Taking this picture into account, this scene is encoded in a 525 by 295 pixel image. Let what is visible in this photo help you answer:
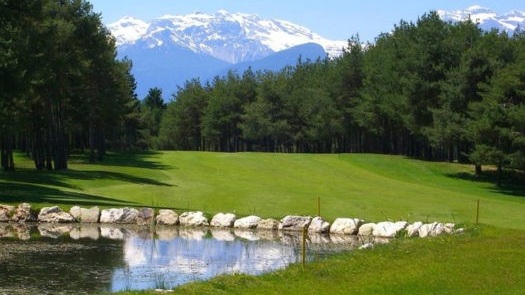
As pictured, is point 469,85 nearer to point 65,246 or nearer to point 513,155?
point 513,155

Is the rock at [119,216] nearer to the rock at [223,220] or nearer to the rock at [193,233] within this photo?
the rock at [193,233]

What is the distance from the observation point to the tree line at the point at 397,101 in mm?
65250

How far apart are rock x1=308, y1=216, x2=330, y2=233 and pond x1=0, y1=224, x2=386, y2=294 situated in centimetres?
97

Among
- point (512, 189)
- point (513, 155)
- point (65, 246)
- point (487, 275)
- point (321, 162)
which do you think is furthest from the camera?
point (321, 162)

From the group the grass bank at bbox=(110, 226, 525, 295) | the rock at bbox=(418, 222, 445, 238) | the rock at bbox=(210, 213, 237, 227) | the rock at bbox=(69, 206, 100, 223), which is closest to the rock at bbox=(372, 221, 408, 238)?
the rock at bbox=(418, 222, 445, 238)

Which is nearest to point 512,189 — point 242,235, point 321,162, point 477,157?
point 477,157

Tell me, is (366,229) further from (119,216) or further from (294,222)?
(119,216)

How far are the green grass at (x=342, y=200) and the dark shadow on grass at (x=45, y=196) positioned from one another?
76 millimetres

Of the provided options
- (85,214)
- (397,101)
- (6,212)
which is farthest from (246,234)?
(397,101)

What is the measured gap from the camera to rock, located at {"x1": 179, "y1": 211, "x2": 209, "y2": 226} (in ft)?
117

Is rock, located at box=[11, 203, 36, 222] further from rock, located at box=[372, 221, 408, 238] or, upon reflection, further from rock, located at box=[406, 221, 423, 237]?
rock, located at box=[406, 221, 423, 237]

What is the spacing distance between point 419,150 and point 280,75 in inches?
1484

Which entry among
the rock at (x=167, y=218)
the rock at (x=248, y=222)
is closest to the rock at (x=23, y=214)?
the rock at (x=167, y=218)

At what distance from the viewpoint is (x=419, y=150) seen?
357 feet
